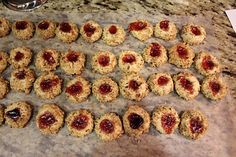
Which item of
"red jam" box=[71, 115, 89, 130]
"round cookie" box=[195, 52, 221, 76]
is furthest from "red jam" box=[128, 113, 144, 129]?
"round cookie" box=[195, 52, 221, 76]

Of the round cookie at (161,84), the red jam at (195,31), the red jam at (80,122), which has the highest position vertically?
the red jam at (195,31)

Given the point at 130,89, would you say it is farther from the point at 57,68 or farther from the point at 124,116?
A: the point at 57,68

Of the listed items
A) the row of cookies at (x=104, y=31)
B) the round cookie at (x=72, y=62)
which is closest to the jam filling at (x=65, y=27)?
the row of cookies at (x=104, y=31)

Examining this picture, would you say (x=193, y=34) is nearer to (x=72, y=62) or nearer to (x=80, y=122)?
(x=72, y=62)

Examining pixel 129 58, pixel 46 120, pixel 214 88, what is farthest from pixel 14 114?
pixel 214 88

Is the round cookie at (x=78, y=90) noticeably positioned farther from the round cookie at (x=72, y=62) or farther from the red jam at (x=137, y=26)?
the red jam at (x=137, y=26)

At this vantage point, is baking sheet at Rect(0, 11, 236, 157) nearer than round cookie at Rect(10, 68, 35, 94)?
Yes

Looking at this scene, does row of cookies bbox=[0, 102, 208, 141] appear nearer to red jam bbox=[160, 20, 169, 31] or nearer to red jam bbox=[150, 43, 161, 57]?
red jam bbox=[150, 43, 161, 57]
